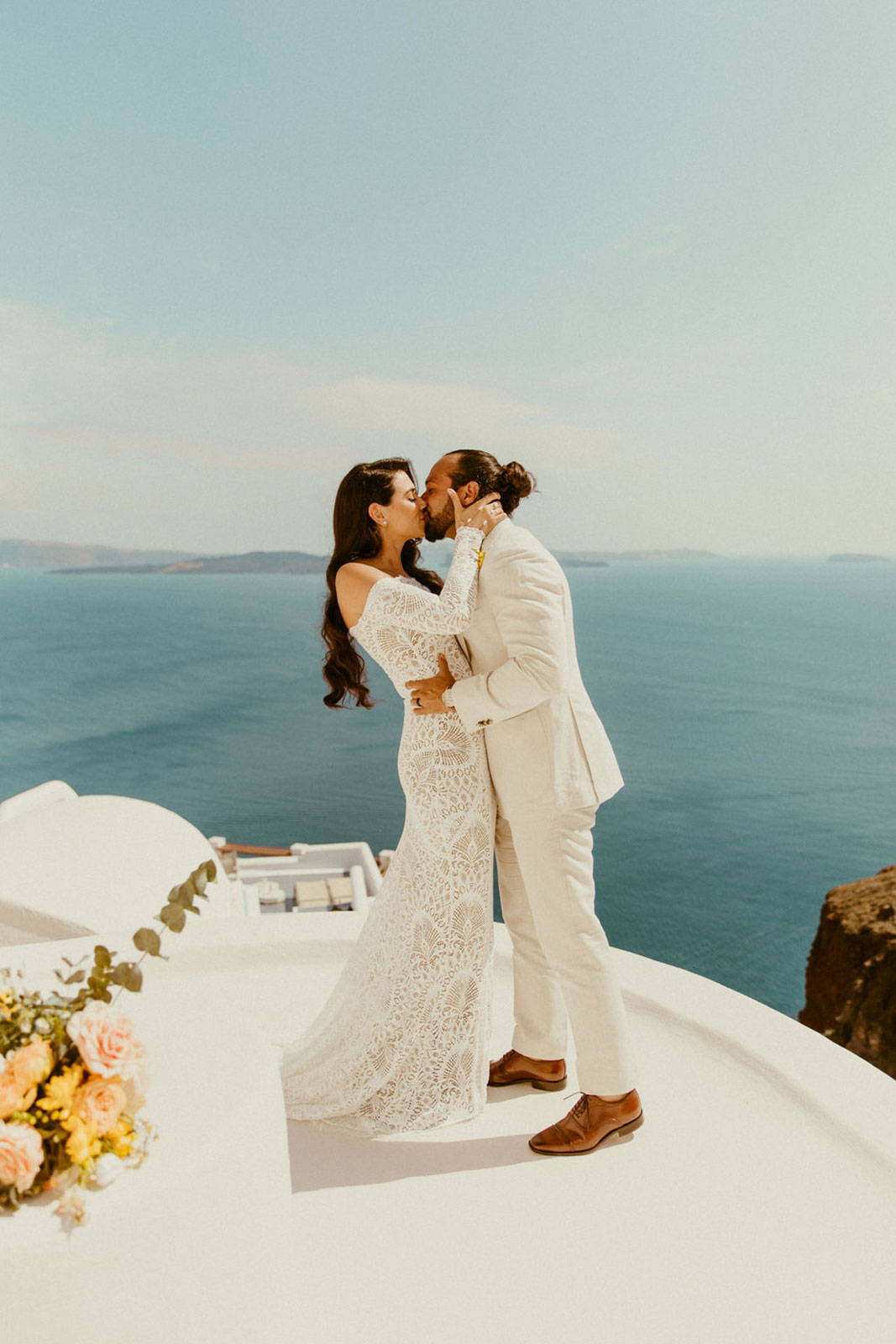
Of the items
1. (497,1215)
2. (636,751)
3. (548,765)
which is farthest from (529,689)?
(636,751)

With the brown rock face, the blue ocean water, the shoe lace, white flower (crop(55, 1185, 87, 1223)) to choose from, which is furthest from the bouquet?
the blue ocean water

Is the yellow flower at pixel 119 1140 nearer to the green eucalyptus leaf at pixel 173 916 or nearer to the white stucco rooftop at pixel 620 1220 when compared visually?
the white stucco rooftop at pixel 620 1220

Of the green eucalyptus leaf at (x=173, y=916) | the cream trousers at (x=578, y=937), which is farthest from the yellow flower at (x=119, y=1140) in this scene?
the cream trousers at (x=578, y=937)

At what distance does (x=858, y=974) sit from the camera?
14445mm

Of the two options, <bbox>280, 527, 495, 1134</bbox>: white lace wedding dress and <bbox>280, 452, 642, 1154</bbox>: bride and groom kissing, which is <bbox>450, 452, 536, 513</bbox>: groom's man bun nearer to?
<bbox>280, 452, 642, 1154</bbox>: bride and groom kissing

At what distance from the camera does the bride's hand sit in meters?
2.77

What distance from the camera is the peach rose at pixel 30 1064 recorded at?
167cm

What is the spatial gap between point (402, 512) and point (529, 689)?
0.77 m

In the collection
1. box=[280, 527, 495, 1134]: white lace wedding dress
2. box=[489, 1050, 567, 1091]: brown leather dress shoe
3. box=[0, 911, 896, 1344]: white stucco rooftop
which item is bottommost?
box=[0, 911, 896, 1344]: white stucco rooftop

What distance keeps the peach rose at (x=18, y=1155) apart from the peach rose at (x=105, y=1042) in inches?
5.5

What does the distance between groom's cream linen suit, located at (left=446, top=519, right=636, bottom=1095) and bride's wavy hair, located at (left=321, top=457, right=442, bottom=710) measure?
0.45m

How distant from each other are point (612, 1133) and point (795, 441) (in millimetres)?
136205

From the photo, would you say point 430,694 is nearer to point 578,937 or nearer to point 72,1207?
point 578,937

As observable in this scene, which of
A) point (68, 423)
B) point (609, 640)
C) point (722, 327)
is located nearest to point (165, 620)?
point (68, 423)
